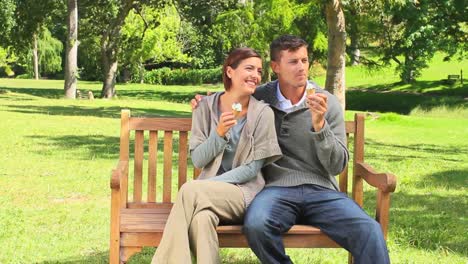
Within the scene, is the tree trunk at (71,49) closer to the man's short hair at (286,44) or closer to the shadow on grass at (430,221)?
the shadow on grass at (430,221)

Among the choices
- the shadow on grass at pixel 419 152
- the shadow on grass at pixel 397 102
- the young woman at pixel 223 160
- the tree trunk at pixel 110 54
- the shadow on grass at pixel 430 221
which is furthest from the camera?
the tree trunk at pixel 110 54

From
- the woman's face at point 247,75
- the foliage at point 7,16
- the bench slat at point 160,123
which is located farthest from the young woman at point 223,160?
the foliage at point 7,16

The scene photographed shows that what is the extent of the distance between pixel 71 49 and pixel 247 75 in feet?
93.4

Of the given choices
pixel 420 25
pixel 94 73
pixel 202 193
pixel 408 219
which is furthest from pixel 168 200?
pixel 94 73

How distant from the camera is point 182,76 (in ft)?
188

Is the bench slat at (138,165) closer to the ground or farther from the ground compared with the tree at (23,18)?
closer to the ground

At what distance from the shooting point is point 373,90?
1647 inches

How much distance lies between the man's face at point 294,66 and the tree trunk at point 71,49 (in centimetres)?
2783

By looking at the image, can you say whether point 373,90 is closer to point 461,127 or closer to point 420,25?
point 420,25

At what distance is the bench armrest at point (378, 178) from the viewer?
4.17 m

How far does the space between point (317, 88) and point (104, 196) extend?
4437 mm

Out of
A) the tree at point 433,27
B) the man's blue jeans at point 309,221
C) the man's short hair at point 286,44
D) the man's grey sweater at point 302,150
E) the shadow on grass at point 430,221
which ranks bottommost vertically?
the shadow on grass at point 430,221

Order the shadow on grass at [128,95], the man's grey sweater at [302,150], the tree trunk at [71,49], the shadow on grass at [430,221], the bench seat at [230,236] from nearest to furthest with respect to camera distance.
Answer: the bench seat at [230,236] < the man's grey sweater at [302,150] < the shadow on grass at [430,221] < the tree trunk at [71,49] < the shadow on grass at [128,95]

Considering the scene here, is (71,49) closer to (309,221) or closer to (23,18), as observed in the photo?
(23,18)
